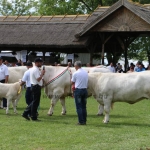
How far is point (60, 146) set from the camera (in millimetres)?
9977

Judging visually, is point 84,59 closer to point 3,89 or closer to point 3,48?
point 3,48

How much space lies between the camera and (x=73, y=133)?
458 inches

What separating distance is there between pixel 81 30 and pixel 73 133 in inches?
687

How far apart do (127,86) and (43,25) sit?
20.1 meters

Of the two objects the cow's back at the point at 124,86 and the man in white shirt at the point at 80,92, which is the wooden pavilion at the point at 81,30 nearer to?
the cow's back at the point at 124,86

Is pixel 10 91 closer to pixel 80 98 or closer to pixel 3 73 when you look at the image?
pixel 3 73

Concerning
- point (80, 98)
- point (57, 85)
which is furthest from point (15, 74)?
point (80, 98)

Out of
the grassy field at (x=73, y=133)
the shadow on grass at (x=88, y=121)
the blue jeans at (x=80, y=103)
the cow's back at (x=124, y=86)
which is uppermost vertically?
the cow's back at (x=124, y=86)

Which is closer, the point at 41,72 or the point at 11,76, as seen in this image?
the point at 41,72

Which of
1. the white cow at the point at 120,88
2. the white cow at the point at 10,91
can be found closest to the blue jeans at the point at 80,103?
the white cow at the point at 120,88

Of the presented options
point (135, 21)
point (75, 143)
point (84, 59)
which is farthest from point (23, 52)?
point (75, 143)

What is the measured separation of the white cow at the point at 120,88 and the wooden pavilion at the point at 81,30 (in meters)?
12.9

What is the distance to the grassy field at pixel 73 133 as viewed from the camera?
10000 millimetres

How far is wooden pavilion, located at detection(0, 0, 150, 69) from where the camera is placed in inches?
1071
